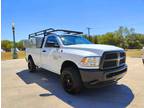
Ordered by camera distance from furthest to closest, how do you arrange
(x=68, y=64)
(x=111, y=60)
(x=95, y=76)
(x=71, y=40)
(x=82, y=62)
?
1. (x=71, y=40)
2. (x=68, y=64)
3. (x=111, y=60)
4. (x=82, y=62)
5. (x=95, y=76)

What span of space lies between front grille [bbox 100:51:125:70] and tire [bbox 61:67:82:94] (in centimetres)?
77

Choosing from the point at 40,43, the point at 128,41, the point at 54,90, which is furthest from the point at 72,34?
the point at 128,41

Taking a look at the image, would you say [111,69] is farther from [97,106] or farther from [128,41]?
[128,41]

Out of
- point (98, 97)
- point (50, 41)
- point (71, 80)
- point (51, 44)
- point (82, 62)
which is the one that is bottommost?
point (98, 97)

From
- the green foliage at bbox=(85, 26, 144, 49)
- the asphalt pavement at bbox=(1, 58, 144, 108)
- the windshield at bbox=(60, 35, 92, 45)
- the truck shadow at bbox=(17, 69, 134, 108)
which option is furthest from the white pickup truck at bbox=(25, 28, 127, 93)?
the green foliage at bbox=(85, 26, 144, 49)

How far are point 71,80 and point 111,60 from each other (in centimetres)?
125

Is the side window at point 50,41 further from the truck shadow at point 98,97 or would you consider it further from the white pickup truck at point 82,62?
the truck shadow at point 98,97

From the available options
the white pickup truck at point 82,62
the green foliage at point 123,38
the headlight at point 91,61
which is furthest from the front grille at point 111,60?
the green foliage at point 123,38

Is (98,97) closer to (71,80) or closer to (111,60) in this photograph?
(71,80)

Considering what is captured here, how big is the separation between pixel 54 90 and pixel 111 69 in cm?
197

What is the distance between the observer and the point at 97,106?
4418mm

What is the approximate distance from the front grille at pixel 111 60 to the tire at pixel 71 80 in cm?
77

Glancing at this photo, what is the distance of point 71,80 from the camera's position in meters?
5.21

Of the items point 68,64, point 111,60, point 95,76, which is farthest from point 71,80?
point 111,60
